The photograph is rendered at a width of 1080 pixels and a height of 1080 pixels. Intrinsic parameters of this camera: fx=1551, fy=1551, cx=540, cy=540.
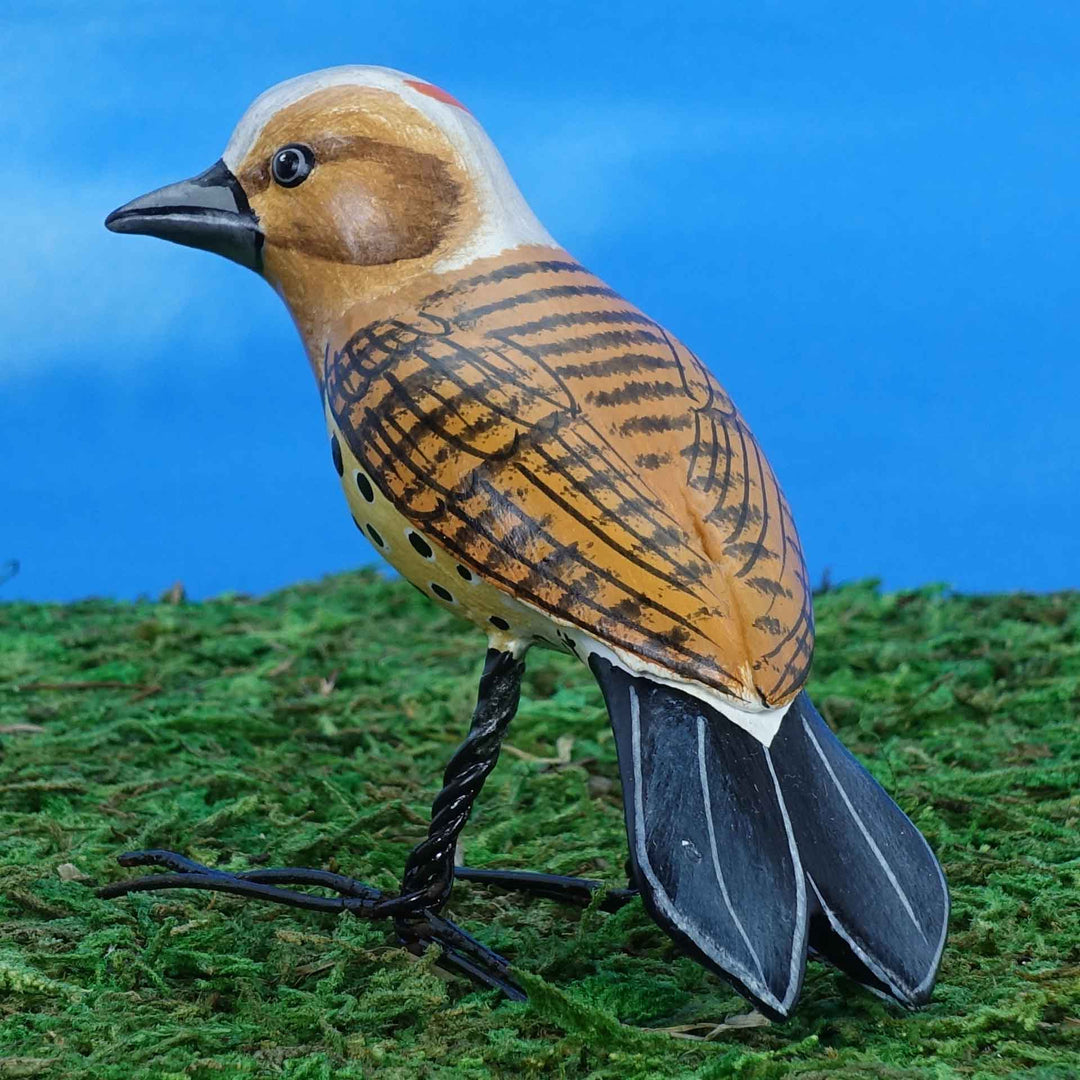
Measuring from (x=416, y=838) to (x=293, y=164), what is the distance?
1441 millimetres

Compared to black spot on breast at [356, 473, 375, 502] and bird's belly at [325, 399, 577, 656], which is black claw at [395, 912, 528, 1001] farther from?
black spot on breast at [356, 473, 375, 502]

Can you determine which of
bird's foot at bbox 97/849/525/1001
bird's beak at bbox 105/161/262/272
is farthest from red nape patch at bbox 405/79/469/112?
bird's foot at bbox 97/849/525/1001

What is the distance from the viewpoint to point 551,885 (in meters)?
2.73

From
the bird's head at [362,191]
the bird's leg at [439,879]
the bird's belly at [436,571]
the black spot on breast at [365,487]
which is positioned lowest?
the bird's leg at [439,879]

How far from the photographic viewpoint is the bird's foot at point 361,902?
2.38 meters

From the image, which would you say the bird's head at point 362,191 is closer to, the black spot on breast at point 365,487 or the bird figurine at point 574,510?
the bird figurine at point 574,510

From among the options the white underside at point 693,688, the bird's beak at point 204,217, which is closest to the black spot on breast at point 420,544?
the white underside at point 693,688

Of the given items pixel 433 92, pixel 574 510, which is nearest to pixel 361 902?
pixel 574 510

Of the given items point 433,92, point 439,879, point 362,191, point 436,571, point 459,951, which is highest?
point 433,92

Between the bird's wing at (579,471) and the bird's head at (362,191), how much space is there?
0.07 metres

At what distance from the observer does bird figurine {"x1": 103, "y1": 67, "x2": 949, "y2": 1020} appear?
2.02m

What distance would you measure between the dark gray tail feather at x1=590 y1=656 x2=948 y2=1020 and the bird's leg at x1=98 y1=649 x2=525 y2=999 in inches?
13.7

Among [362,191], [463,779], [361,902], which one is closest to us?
[362,191]

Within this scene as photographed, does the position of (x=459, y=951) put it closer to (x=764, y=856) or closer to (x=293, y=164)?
(x=764, y=856)
